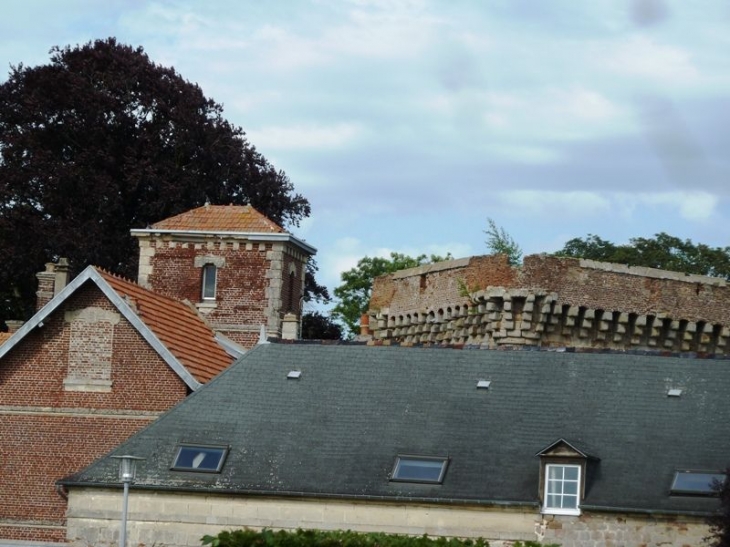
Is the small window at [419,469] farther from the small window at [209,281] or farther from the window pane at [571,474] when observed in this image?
the small window at [209,281]

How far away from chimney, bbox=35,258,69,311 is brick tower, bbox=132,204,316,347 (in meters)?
3.33

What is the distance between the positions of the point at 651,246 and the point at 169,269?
28.1 m

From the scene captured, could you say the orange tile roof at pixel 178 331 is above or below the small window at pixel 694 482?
above

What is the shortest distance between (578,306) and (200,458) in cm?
1185

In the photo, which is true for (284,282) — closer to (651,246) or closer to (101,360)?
(101,360)

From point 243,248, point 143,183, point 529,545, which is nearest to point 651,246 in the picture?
point 143,183

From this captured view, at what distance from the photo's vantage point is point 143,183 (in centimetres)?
5200

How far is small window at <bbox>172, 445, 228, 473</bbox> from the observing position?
103ft

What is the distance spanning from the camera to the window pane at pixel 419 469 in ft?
100

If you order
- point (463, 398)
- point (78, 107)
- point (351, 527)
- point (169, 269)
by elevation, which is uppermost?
point (78, 107)

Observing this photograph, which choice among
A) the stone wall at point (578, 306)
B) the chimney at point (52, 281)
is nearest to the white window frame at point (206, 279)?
the chimney at point (52, 281)

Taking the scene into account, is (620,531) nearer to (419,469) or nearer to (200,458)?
(419,469)

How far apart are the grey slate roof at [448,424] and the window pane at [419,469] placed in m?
0.17

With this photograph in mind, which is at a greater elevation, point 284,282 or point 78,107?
point 78,107
